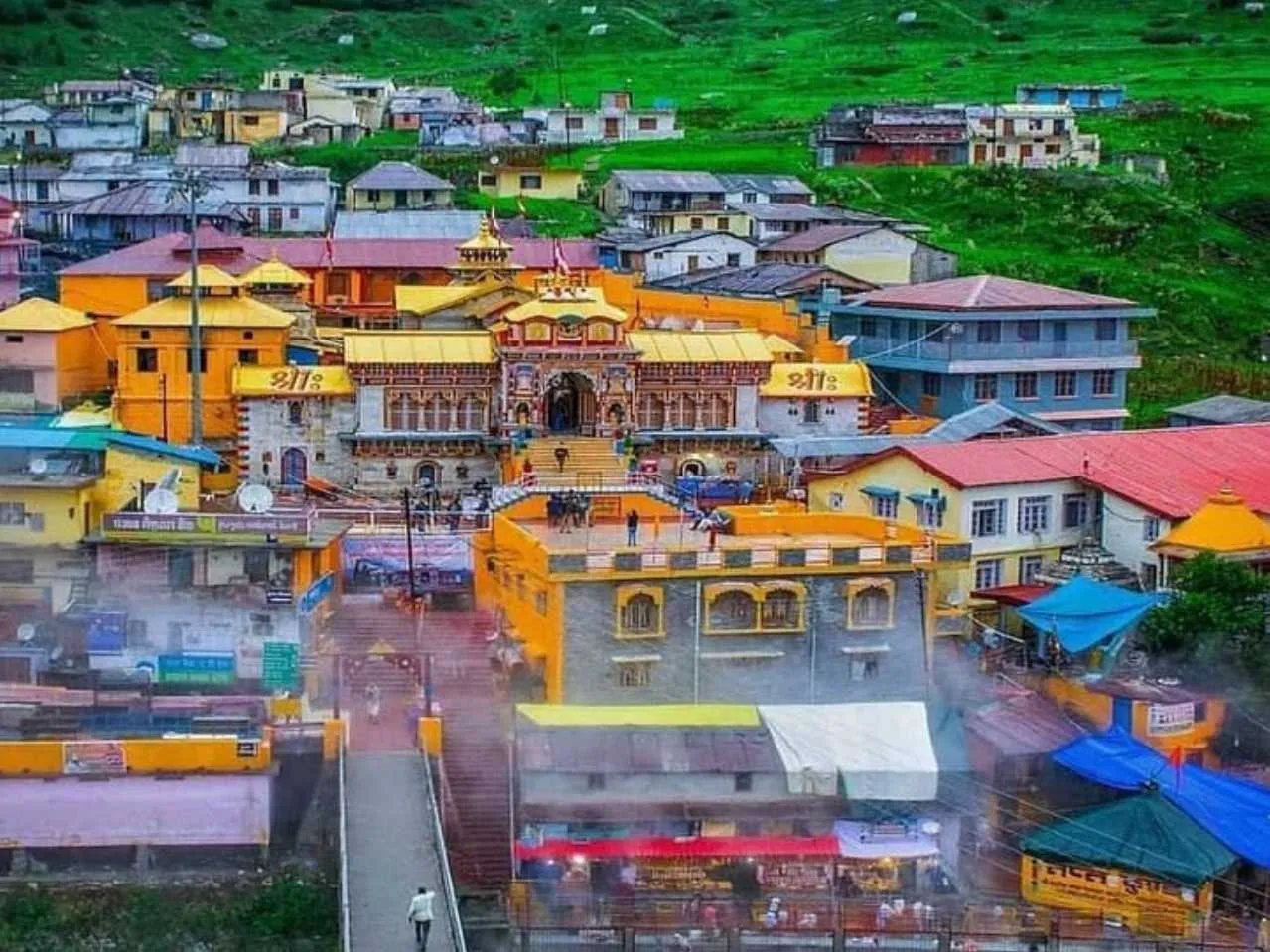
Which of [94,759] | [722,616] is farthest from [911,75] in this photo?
[94,759]

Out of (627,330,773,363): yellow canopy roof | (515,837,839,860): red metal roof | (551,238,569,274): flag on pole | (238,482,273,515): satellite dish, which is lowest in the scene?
(515,837,839,860): red metal roof

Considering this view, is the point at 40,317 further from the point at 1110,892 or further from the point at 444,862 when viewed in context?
the point at 1110,892

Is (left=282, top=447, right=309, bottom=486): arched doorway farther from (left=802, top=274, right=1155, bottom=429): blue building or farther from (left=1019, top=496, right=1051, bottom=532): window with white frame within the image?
(left=1019, top=496, right=1051, bottom=532): window with white frame

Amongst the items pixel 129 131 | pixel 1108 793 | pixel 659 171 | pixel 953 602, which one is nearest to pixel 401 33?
pixel 129 131

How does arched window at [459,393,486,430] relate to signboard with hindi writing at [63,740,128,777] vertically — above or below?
above

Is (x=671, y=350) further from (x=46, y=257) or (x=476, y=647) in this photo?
(x=46, y=257)

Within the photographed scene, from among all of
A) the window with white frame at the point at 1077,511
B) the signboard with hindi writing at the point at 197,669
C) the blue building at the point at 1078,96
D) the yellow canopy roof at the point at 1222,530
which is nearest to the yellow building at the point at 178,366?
the signboard with hindi writing at the point at 197,669

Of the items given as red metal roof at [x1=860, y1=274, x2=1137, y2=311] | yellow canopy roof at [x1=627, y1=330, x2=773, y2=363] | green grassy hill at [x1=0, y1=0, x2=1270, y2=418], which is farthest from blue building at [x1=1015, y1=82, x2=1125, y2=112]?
yellow canopy roof at [x1=627, y1=330, x2=773, y2=363]
